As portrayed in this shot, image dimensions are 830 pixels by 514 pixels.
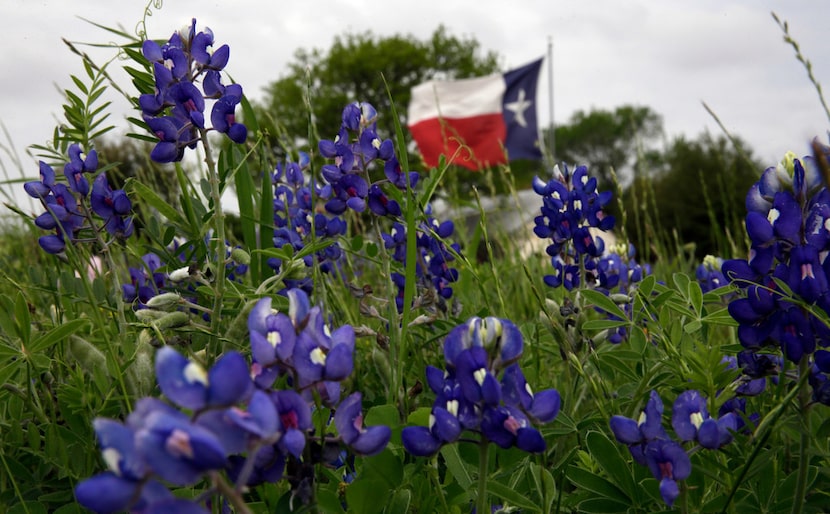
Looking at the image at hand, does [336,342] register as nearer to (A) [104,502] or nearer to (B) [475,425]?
(B) [475,425]

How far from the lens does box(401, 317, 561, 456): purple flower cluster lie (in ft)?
2.81

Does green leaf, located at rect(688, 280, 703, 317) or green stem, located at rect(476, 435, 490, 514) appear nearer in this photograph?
green stem, located at rect(476, 435, 490, 514)

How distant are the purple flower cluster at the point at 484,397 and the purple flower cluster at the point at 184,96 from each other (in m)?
0.79

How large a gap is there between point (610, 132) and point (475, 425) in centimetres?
5511

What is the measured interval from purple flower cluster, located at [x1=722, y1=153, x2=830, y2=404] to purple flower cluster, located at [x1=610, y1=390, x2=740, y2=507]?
0.52ft

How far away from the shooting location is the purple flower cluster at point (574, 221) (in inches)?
81.3

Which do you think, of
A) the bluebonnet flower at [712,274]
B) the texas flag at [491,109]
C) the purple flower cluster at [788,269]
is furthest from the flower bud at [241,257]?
the texas flag at [491,109]

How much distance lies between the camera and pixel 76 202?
A: 5.45 feet

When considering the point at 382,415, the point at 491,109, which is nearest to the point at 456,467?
the point at 382,415

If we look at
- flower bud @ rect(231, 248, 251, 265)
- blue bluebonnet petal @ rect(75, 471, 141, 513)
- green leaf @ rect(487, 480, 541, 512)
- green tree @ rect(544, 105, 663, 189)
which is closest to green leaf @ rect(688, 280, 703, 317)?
green leaf @ rect(487, 480, 541, 512)

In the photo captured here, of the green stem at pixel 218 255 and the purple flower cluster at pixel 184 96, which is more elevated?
the purple flower cluster at pixel 184 96

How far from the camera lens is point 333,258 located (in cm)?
230

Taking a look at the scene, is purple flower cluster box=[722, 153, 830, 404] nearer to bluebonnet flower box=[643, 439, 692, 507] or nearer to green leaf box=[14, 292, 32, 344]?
bluebonnet flower box=[643, 439, 692, 507]

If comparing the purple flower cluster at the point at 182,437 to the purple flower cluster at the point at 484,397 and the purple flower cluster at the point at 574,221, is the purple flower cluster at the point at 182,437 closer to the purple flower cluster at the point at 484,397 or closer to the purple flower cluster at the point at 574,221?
the purple flower cluster at the point at 484,397
